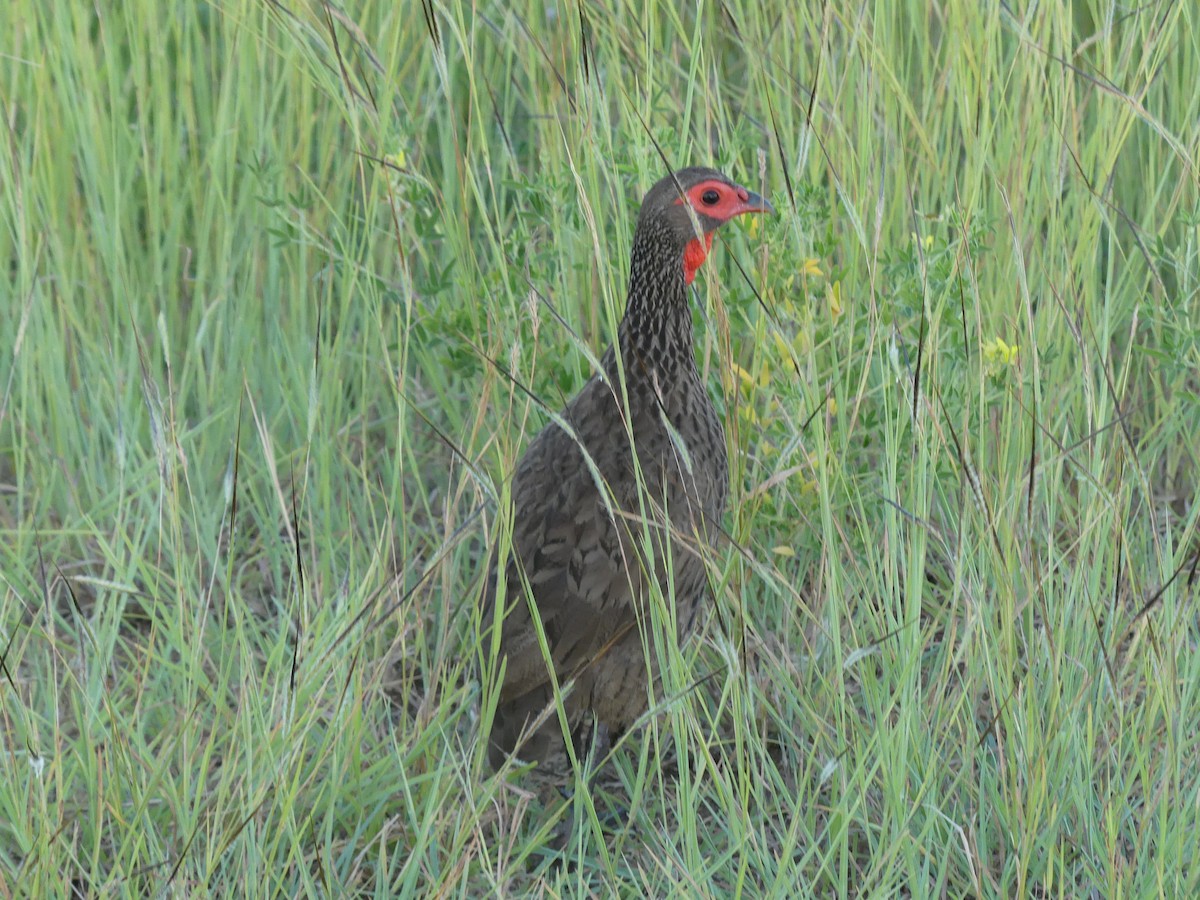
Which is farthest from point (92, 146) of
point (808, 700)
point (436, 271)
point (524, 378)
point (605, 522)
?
point (808, 700)

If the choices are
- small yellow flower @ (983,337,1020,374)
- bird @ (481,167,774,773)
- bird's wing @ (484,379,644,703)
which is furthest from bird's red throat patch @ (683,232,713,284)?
small yellow flower @ (983,337,1020,374)

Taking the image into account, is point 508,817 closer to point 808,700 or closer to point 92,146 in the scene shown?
point 808,700

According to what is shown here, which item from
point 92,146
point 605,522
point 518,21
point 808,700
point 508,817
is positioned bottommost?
point 508,817

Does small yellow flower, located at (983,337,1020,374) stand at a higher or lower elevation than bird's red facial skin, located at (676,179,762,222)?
lower

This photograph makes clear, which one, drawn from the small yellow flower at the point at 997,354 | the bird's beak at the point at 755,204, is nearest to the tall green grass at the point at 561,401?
the small yellow flower at the point at 997,354

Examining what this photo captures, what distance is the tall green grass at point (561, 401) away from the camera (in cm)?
258

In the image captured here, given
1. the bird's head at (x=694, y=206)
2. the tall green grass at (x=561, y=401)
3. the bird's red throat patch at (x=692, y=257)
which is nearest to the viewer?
the tall green grass at (x=561, y=401)

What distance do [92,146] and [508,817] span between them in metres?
2.03

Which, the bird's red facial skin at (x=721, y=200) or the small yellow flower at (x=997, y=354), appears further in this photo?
the bird's red facial skin at (x=721, y=200)

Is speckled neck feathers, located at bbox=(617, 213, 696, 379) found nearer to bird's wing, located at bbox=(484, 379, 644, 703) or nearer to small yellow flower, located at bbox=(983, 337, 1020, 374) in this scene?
bird's wing, located at bbox=(484, 379, 644, 703)

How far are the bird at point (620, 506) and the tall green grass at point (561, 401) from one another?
0.09m

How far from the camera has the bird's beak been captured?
315cm

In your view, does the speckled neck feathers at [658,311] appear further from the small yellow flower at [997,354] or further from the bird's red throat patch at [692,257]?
the small yellow flower at [997,354]

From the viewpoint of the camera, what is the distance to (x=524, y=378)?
10.5 feet
